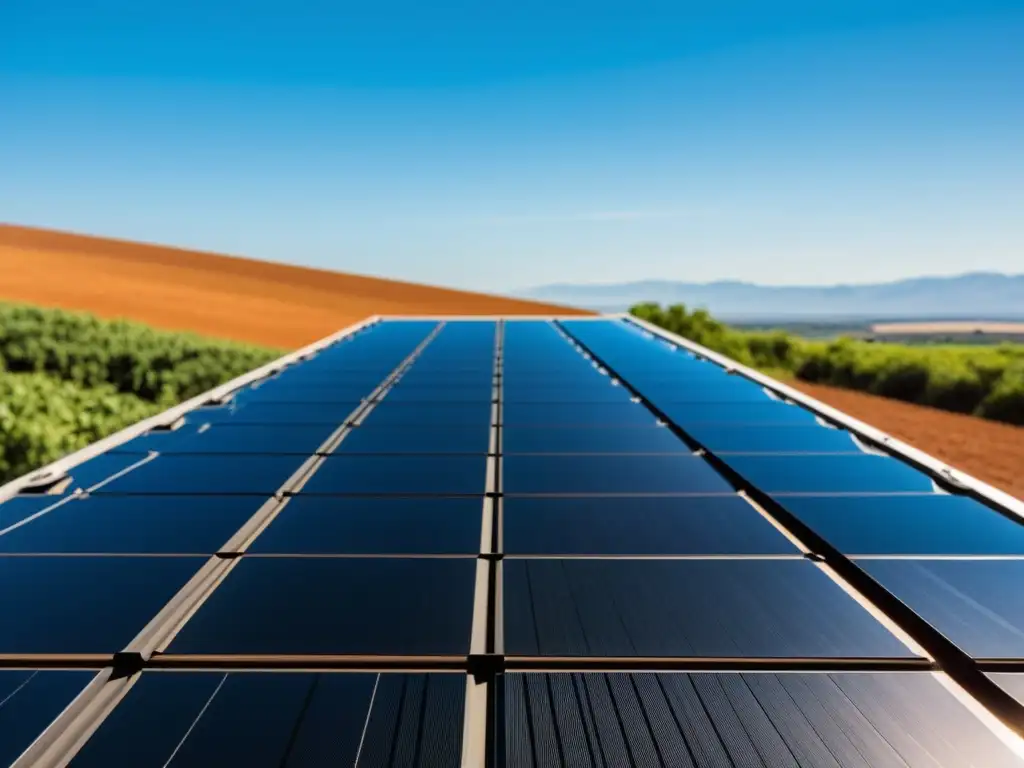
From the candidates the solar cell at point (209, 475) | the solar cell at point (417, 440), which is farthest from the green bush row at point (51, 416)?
the solar cell at point (417, 440)

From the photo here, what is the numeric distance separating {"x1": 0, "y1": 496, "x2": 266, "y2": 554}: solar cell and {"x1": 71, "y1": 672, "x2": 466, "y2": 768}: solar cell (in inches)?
89.7

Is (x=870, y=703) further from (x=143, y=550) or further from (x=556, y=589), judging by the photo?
(x=143, y=550)

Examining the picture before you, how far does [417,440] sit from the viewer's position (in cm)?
1073

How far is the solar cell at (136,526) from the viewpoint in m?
6.67

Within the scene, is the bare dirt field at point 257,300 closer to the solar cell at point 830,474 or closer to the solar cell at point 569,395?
the solar cell at point 569,395

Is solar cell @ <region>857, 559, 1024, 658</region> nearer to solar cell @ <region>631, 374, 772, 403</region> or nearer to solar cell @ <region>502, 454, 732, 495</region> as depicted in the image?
solar cell @ <region>502, 454, 732, 495</region>

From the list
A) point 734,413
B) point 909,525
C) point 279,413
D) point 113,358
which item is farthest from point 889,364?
point 113,358

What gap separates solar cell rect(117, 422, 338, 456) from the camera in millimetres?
10203

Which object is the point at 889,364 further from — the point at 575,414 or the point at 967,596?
the point at 967,596

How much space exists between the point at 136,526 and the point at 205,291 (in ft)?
290

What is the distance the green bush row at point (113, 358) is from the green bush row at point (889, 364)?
33240mm

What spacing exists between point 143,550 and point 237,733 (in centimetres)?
318

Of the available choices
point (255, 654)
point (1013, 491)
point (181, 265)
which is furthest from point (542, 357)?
point (181, 265)

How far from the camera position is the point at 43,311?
33906mm
